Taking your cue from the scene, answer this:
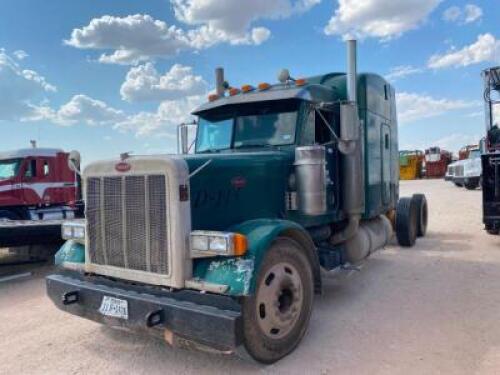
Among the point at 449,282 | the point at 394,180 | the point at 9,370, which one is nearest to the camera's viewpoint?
the point at 9,370

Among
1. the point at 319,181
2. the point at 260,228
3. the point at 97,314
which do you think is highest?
the point at 319,181

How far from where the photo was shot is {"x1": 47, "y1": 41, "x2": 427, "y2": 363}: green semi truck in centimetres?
349

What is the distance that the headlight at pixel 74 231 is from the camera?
14.2 feet

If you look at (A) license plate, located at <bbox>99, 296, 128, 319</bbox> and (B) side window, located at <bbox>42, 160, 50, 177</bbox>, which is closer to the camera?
(A) license plate, located at <bbox>99, 296, 128, 319</bbox>

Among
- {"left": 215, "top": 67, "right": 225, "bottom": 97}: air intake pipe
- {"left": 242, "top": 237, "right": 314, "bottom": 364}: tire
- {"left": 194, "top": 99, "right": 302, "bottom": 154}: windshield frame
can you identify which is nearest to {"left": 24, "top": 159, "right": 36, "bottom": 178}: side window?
{"left": 215, "top": 67, "right": 225, "bottom": 97}: air intake pipe

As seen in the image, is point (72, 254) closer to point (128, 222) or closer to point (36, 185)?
point (128, 222)

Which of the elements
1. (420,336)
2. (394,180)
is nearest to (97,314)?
(420,336)

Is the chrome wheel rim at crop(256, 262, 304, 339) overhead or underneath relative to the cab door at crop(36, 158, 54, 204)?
underneath

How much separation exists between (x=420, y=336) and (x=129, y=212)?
3010 mm

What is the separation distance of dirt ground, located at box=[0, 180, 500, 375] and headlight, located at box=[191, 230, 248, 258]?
41.2 inches

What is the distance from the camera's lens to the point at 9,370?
3867 millimetres

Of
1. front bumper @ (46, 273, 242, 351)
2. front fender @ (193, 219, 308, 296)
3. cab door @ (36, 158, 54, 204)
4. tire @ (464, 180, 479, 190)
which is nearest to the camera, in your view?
front bumper @ (46, 273, 242, 351)

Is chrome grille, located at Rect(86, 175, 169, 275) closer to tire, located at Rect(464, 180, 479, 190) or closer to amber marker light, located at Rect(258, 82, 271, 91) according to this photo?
amber marker light, located at Rect(258, 82, 271, 91)

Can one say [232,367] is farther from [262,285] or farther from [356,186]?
[356,186]
